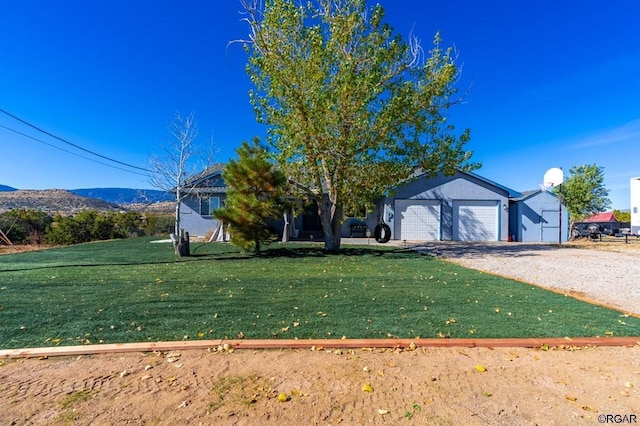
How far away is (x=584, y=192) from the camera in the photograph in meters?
23.4

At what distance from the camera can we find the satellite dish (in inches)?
671

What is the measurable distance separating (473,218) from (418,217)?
3.01m

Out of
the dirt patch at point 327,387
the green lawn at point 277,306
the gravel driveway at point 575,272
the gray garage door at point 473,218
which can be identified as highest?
the gray garage door at point 473,218

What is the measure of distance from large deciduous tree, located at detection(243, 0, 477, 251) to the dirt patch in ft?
26.3

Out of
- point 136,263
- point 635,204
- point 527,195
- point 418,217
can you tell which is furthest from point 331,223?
point 635,204

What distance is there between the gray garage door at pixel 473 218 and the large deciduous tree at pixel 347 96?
660cm

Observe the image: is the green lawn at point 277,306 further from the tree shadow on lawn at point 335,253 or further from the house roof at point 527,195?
the house roof at point 527,195

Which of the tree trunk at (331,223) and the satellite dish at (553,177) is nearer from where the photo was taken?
the tree trunk at (331,223)

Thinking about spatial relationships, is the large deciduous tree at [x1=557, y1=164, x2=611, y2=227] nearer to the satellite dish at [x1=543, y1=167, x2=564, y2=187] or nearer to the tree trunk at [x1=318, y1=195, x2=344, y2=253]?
the satellite dish at [x1=543, y1=167, x2=564, y2=187]

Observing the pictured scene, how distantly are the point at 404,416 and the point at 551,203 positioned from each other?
20023mm

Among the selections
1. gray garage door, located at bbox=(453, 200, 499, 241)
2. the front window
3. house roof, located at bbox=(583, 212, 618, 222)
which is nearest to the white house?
house roof, located at bbox=(583, 212, 618, 222)

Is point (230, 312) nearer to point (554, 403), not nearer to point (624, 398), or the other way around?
point (554, 403)

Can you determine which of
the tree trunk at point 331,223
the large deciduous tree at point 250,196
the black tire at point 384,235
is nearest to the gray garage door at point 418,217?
the black tire at point 384,235

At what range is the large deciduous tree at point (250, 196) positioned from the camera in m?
10.7
